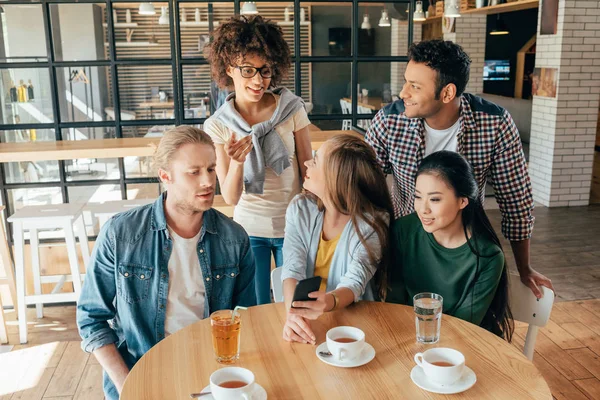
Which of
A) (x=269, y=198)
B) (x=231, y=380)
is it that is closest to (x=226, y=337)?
(x=231, y=380)

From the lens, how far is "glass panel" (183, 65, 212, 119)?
388 cm

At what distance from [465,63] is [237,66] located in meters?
0.89

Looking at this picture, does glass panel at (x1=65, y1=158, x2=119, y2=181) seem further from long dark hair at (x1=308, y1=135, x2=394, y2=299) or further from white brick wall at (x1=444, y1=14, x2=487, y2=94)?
white brick wall at (x1=444, y1=14, x2=487, y2=94)

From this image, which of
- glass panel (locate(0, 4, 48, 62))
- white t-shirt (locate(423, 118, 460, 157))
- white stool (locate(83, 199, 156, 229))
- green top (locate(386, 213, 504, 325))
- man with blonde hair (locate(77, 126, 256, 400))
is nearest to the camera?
man with blonde hair (locate(77, 126, 256, 400))

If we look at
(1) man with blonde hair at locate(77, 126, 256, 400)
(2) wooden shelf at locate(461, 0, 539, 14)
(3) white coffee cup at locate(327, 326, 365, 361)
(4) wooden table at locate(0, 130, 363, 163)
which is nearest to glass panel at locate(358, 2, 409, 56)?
(4) wooden table at locate(0, 130, 363, 163)

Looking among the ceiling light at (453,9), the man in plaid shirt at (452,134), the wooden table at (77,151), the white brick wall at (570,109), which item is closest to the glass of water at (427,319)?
the man in plaid shirt at (452,134)

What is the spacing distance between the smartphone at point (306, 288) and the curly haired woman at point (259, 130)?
0.80m

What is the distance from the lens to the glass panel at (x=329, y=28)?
3887 mm

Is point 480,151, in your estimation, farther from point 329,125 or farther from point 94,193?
point 94,193

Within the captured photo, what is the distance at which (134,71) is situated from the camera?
3.86 meters

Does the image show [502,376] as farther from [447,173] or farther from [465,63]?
[465,63]

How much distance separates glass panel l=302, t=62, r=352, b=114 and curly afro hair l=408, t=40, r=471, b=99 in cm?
182

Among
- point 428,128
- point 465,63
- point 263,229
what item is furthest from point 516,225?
point 263,229

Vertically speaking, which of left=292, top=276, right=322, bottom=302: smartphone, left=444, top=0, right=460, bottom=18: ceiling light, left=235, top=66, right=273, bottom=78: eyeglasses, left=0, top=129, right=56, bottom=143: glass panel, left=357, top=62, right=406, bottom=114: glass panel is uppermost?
left=444, top=0, right=460, bottom=18: ceiling light
